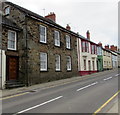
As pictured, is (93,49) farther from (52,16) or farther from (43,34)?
(43,34)

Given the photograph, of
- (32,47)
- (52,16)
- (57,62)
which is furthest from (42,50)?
(52,16)

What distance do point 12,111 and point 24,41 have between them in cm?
1045

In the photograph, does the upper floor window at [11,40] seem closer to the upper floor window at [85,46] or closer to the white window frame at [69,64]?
the white window frame at [69,64]

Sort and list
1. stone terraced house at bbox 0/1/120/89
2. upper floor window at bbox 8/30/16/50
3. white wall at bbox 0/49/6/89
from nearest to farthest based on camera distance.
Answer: white wall at bbox 0/49/6/89 < stone terraced house at bbox 0/1/120/89 < upper floor window at bbox 8/30/16/50

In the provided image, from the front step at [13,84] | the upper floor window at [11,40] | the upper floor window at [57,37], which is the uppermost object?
the upper floor window at [57,37]

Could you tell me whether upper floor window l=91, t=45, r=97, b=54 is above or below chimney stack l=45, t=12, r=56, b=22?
below

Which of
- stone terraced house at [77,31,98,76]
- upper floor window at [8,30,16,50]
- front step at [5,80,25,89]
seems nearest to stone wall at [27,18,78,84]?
front step at [5,80,25,89]

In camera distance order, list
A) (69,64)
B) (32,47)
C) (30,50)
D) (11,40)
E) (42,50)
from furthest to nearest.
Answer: (69,64) < (42,50) < (32,47) < (30,50) < (11,40)

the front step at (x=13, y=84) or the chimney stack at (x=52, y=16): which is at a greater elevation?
the chimney stack at (x=52, y=16)

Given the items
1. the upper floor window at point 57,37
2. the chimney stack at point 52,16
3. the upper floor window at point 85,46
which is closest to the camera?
the upper floor window at point 57,37

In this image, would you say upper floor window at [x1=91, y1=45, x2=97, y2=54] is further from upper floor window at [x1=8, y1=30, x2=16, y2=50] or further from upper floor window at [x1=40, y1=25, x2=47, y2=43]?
upper floor window at [x1=8, y1=30, x2=16, y2=50]

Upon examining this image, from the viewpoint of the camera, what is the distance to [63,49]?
869 inches

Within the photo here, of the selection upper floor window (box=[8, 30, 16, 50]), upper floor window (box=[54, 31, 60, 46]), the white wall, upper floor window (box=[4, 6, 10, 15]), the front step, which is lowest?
the front step

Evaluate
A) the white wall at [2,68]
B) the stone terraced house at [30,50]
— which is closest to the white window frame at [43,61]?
the stone terraced house at [30,50]
